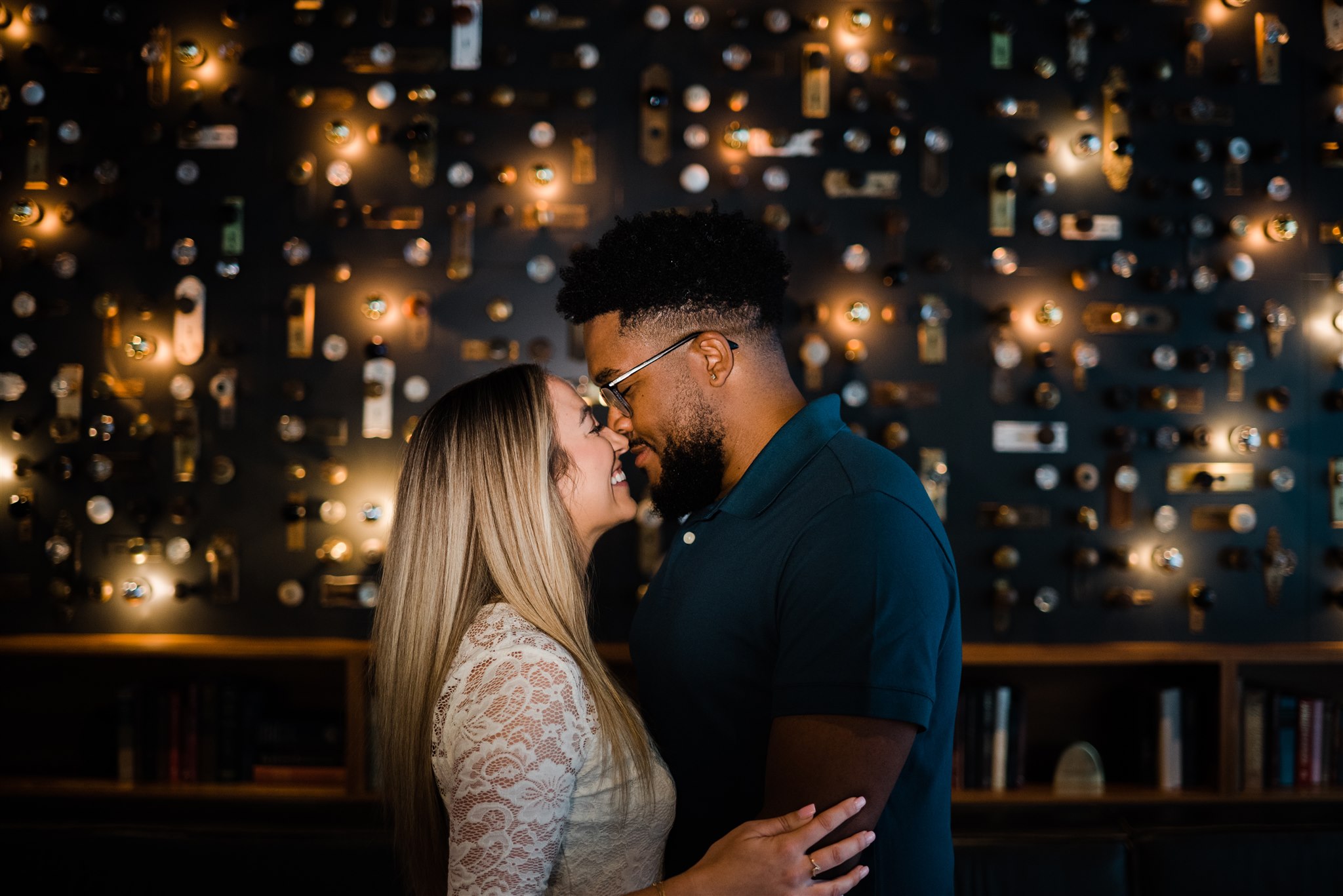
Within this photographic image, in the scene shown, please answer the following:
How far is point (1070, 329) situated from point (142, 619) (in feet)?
10.7

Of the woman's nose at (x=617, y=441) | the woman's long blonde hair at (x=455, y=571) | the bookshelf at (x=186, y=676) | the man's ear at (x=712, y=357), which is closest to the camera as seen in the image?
the woman's long blonde hair at (x=455, y=571)

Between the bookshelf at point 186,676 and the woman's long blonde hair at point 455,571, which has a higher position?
the woman's long blonde hair at point 455,571

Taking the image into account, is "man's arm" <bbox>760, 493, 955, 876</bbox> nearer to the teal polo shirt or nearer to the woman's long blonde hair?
the teal polo shirt

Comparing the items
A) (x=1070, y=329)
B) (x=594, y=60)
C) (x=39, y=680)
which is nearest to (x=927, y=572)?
(x=1070, y=329)

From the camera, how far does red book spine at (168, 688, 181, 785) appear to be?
8.77ft

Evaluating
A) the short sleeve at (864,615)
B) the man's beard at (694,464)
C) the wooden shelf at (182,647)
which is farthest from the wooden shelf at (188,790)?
the short sleeve at (864,615)

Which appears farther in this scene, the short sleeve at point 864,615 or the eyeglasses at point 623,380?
the eyeglasses at point 623,380

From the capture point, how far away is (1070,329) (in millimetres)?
2895

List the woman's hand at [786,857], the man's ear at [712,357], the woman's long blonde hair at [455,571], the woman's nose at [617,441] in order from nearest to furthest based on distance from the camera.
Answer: the woman's hand at [786,857] → the woman's long blonde hair at [455,571] → the man's ear at [712,357] → the woman's nose at [617,441]

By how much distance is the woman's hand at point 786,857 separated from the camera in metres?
1.08

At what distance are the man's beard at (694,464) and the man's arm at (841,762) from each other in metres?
0.46

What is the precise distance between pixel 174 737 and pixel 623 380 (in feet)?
7.07

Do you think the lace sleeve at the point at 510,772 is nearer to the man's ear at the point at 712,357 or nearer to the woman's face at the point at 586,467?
the woman's face at the point at 586,467

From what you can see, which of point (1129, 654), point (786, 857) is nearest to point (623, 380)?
point (786, 857)
